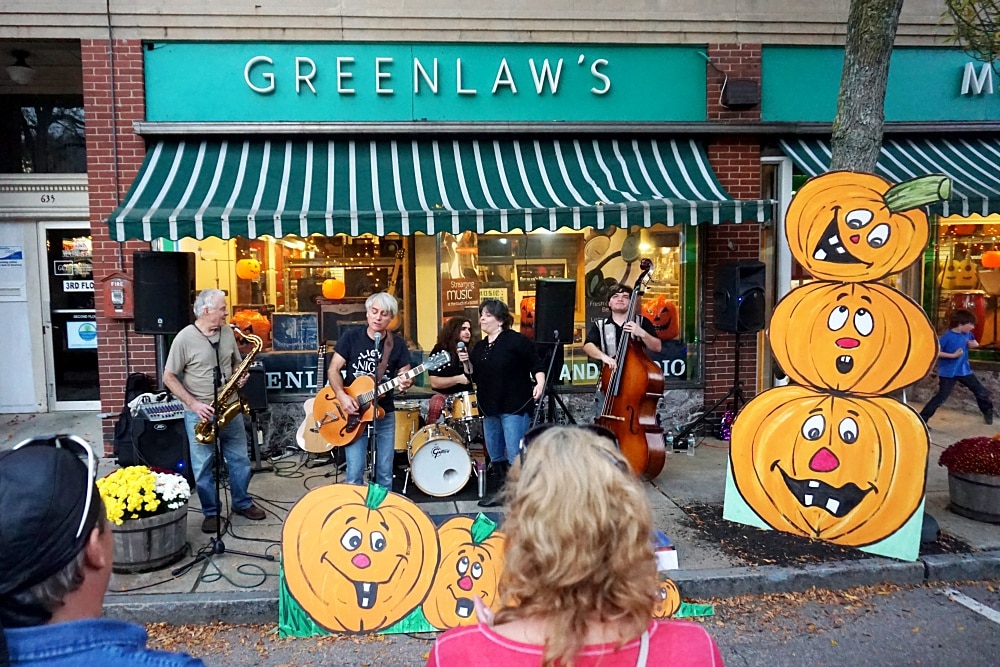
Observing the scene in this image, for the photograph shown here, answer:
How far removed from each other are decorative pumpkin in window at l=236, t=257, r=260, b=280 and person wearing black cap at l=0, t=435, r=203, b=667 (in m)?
7.48

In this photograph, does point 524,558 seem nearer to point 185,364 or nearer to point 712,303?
point 185,364

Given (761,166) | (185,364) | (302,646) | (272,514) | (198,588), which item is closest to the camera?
(302,646)

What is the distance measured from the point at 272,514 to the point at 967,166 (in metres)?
8.60

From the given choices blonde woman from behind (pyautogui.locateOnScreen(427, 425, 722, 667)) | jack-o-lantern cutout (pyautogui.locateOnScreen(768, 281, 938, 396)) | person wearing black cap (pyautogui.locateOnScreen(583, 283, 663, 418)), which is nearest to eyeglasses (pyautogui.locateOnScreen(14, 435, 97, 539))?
blonde woman from behind (pyautogui.locateOnScreen(427, 425, 722, 667))

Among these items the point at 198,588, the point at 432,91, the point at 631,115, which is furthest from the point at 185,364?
the point at 631,115

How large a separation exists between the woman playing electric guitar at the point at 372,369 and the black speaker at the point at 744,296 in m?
3.95

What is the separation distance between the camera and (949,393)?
28.8ft

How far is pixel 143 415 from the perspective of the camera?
6293 millimetres

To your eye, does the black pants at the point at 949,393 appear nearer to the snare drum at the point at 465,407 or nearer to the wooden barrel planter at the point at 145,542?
the snare drum at the point at 465,407

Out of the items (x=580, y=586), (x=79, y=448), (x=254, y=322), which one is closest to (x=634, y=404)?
(x=254, y=322)

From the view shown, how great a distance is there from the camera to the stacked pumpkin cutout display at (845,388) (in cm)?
496

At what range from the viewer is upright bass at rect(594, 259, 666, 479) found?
6.19m

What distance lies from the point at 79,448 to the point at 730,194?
26.0ft

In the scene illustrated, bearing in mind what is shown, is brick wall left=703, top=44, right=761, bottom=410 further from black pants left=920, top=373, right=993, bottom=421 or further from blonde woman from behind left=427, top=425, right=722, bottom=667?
blonde woman from behind left=427, top=425, right=722, bottom=667
